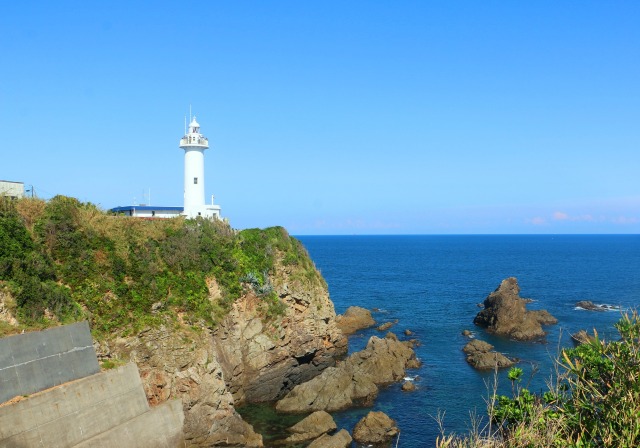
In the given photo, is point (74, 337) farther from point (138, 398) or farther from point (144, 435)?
point (144, 435)

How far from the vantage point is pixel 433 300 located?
2982 inches

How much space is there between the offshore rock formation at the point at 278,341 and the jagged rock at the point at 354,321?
13.7m

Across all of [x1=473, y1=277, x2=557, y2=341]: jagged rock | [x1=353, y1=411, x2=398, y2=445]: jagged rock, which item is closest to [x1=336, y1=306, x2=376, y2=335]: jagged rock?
[x1=473, y1=277, x2=557, y2=341]: jagged rock

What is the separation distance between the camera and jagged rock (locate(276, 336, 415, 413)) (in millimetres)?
32938

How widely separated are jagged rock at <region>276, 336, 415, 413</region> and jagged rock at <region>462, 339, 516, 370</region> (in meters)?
6.33

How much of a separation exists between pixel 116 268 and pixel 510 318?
4124 centimetres

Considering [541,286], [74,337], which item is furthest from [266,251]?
[541,286]

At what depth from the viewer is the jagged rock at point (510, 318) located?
5275cm

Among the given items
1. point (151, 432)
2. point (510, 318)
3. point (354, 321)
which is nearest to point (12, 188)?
point (151, 432)

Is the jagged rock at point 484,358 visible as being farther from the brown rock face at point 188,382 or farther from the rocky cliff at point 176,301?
the brown rock face at point 188,382

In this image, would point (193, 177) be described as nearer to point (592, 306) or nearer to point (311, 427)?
point (311, 427)

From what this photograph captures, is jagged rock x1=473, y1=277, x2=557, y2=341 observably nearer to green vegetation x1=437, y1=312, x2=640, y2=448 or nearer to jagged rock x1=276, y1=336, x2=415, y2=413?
jagged rock x1=276, y1=336, x2=415, y2=413

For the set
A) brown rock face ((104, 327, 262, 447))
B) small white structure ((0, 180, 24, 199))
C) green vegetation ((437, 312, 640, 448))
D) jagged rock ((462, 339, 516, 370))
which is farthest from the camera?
jagged rock ((462, 339, 516, 370))

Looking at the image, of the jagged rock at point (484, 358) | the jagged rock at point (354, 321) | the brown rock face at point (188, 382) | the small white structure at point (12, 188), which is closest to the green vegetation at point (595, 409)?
the brown rock face at point (188, 382)
